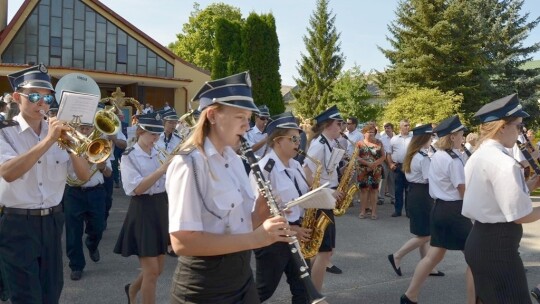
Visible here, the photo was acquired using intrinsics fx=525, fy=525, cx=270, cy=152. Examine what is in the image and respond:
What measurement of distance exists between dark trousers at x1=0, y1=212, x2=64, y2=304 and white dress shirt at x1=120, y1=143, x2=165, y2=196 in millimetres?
1206

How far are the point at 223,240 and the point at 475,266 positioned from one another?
7.34 feet

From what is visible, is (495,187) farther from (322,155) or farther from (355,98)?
(355,98)

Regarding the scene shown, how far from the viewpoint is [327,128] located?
253 inches

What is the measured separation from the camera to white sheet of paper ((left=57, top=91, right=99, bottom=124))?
3.70 meters

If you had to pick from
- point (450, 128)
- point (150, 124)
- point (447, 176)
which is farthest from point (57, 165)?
point (450, 128)

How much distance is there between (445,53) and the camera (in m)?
30.5

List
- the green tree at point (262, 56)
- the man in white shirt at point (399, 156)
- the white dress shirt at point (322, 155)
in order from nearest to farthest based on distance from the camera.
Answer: the white dress shirt at point (322, 155) < the man in white shirt at point (399, 156) < the green tree at point (262, 56)

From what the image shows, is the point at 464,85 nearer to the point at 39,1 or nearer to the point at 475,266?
the point at 39,1

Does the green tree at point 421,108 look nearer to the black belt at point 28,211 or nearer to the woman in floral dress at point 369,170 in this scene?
the woman in floral dress at point 369,170

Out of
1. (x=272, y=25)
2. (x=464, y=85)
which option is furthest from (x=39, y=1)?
(x=464, y=85)

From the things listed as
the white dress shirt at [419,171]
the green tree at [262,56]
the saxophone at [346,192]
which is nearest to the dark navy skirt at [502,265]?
the saxophone at [346,192]

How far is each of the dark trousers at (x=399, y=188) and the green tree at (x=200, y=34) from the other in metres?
39.6

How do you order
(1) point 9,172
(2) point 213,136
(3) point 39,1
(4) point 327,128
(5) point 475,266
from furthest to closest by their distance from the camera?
(3) point 39,1 → (4) point 327,128 → (5) point 475,266 → (1) point 9,172 → (2) point 213,136

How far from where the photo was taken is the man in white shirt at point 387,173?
12.6m
